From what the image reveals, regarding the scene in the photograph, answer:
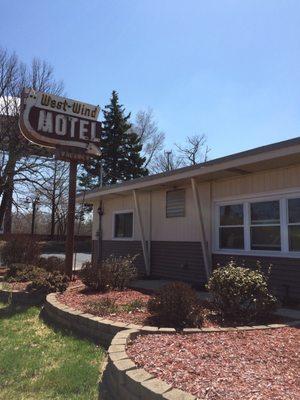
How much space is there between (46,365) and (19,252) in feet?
31.5

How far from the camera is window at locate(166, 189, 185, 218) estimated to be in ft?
42.6

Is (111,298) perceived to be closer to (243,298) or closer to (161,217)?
(243,298)

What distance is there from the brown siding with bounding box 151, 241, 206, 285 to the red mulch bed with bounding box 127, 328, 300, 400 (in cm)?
614

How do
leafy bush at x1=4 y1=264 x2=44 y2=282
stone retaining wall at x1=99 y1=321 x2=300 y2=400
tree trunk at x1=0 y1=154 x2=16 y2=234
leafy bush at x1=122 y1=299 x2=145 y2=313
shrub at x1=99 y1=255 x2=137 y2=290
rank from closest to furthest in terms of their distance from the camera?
stone retaining wall at x1=99 y1=321 x2=300 y2=400 → leafy bush at x1=122 y1=299 x2=145 y2=313 → shrub at x1=99 y1=255 x2=137 y2=290 → leafy bush at x1=4 y1=264 x2=44 y2=282 → tree trunk at x1=0 y1=154 x2=16 y2=234

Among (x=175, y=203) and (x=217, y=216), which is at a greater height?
(x=175, y=203)

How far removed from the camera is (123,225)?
1636cm

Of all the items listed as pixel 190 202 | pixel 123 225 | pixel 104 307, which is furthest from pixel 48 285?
pixel 123 225

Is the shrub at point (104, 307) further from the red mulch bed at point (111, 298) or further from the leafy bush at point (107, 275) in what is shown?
the leafy bush at point (107, 275)

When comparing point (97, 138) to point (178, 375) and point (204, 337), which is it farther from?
point (178, 375)

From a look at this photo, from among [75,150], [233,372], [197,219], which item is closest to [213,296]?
[233,372]

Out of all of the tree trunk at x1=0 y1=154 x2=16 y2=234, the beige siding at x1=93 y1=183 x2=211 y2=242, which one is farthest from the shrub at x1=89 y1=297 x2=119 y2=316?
the tree trunk at x1=0 y1=154 x2=16 y2=234

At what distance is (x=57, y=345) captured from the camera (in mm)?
6613

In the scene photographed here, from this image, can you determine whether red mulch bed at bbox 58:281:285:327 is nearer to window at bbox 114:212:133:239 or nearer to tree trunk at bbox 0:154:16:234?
window at bbox 114:212:133:239

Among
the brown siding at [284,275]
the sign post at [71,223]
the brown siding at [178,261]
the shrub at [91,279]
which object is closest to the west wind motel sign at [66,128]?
the sign post at [71,223]
